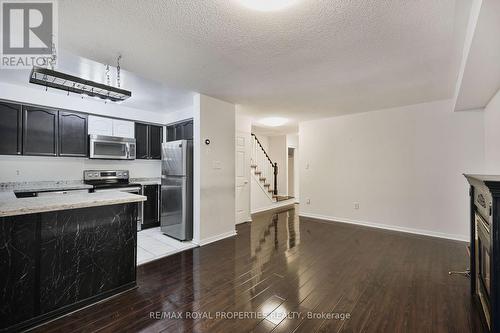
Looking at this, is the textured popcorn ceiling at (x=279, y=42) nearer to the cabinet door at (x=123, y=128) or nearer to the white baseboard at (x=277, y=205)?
the cabinet door at (x=123, y=128)

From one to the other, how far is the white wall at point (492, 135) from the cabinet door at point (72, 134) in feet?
21.8

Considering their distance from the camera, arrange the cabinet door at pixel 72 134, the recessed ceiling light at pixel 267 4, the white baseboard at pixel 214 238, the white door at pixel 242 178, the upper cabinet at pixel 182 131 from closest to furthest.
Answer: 1. the recessed ceiling light at pixel 267 4
2. the white baseboard at pixel 214 238
3. the cabinet door at pixel 72 134
4. the upper cabinet at pixel 182 131
5. the white door at pixel 242 178

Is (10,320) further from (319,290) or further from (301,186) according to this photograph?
(301,186)

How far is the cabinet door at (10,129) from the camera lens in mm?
3311

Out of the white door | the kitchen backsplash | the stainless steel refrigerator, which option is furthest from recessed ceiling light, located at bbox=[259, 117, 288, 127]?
the kitchen backsplash

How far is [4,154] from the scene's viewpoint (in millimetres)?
3332

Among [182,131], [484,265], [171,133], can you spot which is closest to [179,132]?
[182,131]

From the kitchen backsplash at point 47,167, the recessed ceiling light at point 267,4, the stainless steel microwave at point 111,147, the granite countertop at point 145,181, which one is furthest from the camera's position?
the granite countertop at point 145,181

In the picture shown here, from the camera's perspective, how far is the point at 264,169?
25.2 feet

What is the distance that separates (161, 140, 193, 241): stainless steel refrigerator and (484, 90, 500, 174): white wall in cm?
460

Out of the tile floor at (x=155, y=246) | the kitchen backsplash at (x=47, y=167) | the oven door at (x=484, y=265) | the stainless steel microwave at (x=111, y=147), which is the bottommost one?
the tile floor at (x=155, y=246)

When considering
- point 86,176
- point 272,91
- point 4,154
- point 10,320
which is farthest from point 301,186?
point 4,154

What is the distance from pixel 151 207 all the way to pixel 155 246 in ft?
4.21

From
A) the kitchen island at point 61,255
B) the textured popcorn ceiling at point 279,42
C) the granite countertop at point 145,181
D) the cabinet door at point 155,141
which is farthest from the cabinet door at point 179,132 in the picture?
the kitchen island at point 61,255
